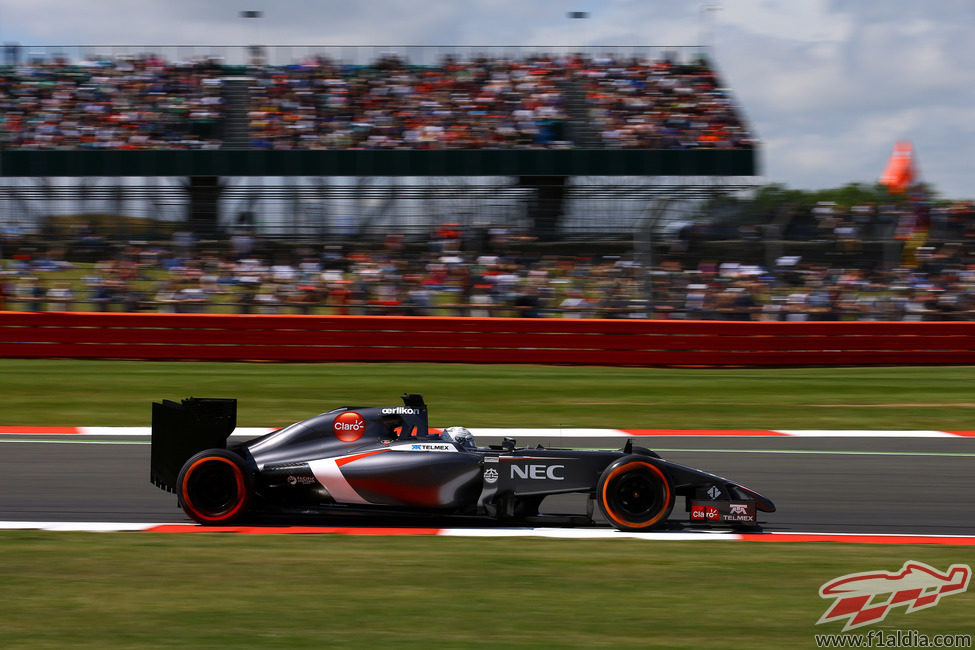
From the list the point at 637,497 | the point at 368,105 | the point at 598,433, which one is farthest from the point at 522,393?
the point at 368,105

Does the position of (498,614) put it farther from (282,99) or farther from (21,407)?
(282,99)

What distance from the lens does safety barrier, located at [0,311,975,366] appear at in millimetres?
14406

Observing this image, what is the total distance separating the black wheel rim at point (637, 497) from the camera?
6.34m

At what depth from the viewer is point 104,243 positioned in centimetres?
1623

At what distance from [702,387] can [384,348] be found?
13.8ft

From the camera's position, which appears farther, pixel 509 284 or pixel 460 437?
pixel 509 284

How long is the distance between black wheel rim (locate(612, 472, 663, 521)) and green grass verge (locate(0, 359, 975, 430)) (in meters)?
4.66

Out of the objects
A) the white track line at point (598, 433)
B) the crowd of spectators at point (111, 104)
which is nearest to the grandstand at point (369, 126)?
the crowd of spectators at point (111, 104)

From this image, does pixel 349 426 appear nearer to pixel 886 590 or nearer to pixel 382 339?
pixel 886 590

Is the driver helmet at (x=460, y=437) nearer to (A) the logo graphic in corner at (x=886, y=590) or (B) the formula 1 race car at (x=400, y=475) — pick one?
(B) the formula 1 race car at (x=400, y=475)

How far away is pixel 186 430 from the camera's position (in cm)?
656

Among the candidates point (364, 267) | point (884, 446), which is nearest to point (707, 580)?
point (884, 446)

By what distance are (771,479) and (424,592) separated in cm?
429

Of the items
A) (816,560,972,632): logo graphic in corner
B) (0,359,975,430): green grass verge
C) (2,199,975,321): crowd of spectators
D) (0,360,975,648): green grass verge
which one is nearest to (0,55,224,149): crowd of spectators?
(2,199,975,321): crowd of spectators
